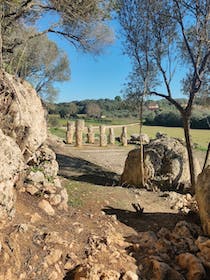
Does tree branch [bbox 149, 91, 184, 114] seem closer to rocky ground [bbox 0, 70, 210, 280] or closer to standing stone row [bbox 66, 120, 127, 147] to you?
rocky ground [bbox 0, 70, 210, 280]

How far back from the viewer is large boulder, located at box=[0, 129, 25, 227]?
4.59 meters

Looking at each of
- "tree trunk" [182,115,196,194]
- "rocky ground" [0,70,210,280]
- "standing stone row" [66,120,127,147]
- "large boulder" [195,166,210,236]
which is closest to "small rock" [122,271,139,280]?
"rocky ground" [0,70,210,280]

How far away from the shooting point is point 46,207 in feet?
18.2

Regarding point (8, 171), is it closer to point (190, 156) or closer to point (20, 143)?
point (20, 143)

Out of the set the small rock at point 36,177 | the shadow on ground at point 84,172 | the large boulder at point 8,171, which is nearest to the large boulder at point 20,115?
the large boulder at point 8,171

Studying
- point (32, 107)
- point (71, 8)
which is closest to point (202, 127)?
point (71, 8)

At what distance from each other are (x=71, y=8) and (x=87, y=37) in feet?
4.68

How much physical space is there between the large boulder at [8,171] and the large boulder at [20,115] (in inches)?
18.8

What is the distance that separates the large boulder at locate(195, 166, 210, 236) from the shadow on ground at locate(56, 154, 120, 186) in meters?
6.57

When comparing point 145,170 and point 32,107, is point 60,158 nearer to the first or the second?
point 145,170

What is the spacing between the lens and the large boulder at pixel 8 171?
4.59 metres

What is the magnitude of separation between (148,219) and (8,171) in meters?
3.16

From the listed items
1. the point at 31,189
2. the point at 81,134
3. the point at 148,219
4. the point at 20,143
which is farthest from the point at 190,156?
the point at 81,134

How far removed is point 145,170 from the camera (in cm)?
1148
